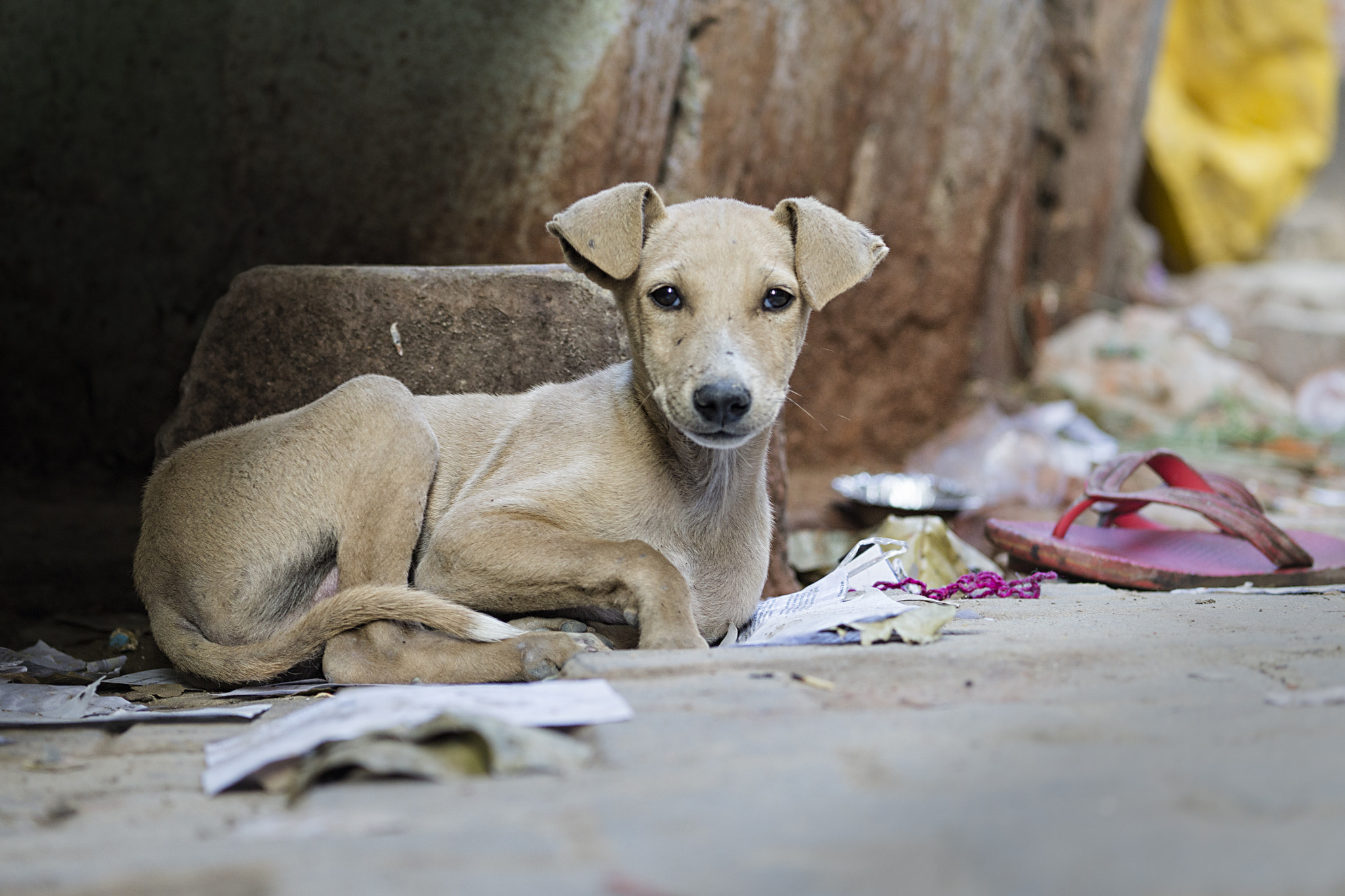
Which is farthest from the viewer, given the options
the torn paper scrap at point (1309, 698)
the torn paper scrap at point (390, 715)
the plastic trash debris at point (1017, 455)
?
the plastic trash debris at point (1017, 455)

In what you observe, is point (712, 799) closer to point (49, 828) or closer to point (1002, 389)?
point (49, 828)

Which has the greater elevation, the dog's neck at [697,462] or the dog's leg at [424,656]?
the dog's neck at [697,462]

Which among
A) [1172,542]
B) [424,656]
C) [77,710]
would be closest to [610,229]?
[424,656]

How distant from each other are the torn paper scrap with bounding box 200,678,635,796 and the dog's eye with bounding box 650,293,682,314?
47.3 inches

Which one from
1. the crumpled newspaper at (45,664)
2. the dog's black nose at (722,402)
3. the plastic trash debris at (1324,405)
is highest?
the dog's black nose at (722,402)

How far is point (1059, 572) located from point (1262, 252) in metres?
13.6

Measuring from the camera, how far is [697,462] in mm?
3225

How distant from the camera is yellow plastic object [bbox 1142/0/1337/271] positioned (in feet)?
45.4

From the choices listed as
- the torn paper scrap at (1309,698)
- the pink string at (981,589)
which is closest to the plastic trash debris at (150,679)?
the pink string at (981,589)

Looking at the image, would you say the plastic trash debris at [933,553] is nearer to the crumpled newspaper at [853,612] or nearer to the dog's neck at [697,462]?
the crumpled newspaper at [853,612]

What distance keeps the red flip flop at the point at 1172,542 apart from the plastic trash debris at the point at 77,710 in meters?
3.02

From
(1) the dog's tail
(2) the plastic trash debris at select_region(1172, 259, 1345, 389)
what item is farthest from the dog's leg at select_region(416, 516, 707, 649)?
(2) the plastic trash debris at select_region(1172, 259, 1345, 389)

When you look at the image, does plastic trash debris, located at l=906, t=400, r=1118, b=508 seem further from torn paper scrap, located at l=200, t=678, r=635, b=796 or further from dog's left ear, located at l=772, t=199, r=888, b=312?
torn paper scrap, located at l=200, t=678, r=635, b=796

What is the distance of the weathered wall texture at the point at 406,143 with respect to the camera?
191 inches
